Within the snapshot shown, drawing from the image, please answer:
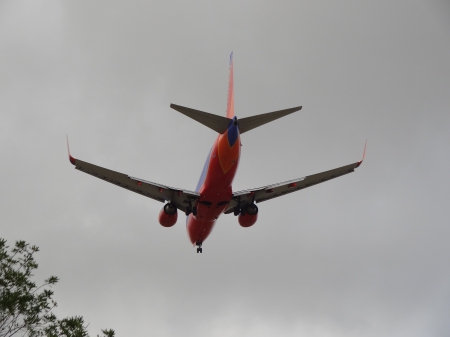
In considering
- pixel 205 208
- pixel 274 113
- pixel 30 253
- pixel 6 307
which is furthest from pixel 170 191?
pixel 6 307

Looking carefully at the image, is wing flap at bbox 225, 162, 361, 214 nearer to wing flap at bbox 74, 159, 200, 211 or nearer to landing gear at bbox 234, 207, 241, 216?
landing gear at bbox 234, 207, 241, 216

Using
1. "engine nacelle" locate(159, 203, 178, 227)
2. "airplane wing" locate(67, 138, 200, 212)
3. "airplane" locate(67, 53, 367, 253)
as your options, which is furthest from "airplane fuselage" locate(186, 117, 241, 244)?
"engine nacelle" locate(159, 203, 178, 227)

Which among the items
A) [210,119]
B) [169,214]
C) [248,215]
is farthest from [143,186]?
[210,119]

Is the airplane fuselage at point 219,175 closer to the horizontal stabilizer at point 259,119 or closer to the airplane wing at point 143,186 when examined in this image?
the horizontal stabilizer at point 259,119

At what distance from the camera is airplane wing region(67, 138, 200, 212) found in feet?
85.7

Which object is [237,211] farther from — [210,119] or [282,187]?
[210,119]

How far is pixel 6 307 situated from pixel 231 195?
15.6 metres

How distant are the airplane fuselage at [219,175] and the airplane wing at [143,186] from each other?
1097mm

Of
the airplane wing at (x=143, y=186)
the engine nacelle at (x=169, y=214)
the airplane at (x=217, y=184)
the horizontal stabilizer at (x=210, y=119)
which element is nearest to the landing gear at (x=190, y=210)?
the airplane at (x=217, y=184)

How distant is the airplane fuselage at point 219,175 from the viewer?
2373cm

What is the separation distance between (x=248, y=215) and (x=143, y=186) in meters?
6.66

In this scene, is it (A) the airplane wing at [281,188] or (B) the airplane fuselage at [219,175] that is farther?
(A) the airplane wing at [281,188]

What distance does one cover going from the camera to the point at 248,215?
29188 mm

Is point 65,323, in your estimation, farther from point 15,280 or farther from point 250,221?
point 250,221
